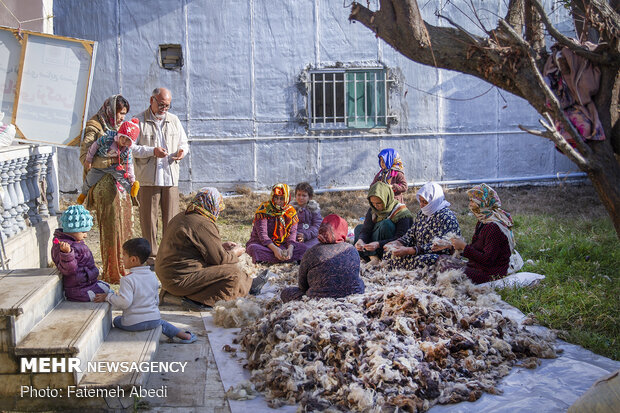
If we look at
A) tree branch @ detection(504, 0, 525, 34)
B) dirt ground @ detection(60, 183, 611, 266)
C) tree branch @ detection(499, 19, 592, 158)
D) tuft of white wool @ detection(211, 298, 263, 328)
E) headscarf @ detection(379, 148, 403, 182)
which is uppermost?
tree branch @ detection(504, 0, 525, 34)

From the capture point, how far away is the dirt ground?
33.3 ft

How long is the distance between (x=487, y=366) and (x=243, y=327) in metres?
2.02

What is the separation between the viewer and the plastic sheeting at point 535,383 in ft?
12.0

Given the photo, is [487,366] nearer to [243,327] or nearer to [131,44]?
[243,327]

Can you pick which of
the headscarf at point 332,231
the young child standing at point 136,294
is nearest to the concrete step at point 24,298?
the young child standing at point 136,294

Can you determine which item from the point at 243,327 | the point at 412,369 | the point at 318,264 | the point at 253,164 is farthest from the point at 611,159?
the point at 253,164

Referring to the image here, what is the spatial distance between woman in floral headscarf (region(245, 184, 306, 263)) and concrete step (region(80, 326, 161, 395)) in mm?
2908

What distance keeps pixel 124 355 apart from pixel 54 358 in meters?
0.53

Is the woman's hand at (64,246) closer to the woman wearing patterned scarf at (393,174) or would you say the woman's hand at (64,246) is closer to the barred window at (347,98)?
the woman wearing patterned scarf at (393,174)

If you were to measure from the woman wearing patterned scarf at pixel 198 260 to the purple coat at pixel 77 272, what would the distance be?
1.02 m

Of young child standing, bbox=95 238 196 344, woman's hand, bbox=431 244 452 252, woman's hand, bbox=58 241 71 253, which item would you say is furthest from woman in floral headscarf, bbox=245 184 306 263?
woman's hand, bbox=58 241 71 253

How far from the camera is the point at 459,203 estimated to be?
11.1 m

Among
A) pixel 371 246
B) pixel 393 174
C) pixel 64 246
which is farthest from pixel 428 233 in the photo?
pixel 64 246

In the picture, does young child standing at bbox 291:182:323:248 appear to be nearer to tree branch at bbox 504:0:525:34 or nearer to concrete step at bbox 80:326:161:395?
concrete step at bbox 80:326:161:395
